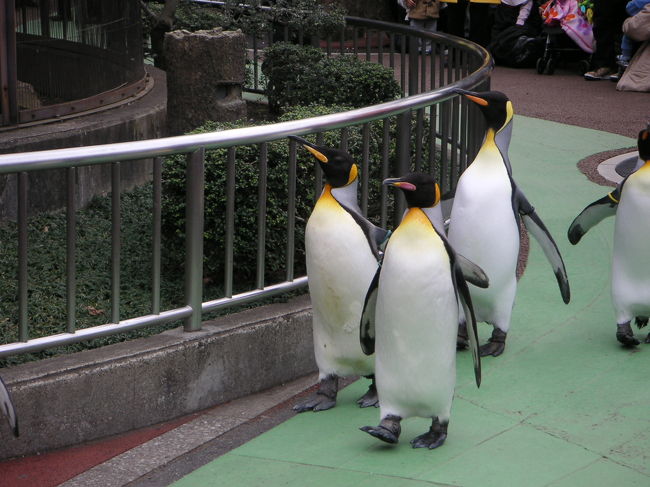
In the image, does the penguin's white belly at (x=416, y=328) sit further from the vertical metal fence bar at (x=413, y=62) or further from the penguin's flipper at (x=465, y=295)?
the vertical metal fence bar at (x=413, y=62)

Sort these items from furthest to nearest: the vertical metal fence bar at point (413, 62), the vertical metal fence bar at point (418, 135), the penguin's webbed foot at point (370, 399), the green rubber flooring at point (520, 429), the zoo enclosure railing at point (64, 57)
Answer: the vertical metal fence bar at point (413, 62) < the zoo enclosure railing at point (64, 57) < the vertical metal fence bar at point (418, 135) < the penguin's webbed foot at point (370, 399) < the green rubber flooring at point (520, 429)

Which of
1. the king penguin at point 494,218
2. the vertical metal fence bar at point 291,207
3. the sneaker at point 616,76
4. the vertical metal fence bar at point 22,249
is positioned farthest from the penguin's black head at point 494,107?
the sneaker at point 616,76

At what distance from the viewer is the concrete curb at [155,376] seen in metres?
4.11

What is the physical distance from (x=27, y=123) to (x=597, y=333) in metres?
3.33

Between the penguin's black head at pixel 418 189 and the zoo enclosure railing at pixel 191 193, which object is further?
the zoo enclosure railing at pixel 191 193

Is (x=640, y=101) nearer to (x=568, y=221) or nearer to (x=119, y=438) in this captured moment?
(x=568, y=221)

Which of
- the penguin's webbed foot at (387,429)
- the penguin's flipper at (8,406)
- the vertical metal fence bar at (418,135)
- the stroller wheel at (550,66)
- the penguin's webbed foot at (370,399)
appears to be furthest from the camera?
the stroller wheel at (550,66)

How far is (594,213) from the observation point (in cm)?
542

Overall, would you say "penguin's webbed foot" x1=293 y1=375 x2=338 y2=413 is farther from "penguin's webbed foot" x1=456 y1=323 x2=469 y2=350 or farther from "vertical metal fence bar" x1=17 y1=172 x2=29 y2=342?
"vertical metal fence bar" x1=17 y1=172 x2=29 y2=342

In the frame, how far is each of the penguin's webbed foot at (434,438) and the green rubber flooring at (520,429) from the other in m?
0.03

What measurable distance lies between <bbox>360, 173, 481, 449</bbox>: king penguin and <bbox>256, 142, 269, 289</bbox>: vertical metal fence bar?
0.82m

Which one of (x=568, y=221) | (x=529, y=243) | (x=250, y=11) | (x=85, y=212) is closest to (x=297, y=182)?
(x=85, y=212)

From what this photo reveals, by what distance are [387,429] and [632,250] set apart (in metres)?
1.64

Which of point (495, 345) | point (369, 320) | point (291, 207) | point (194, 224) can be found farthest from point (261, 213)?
point (495, 345)
